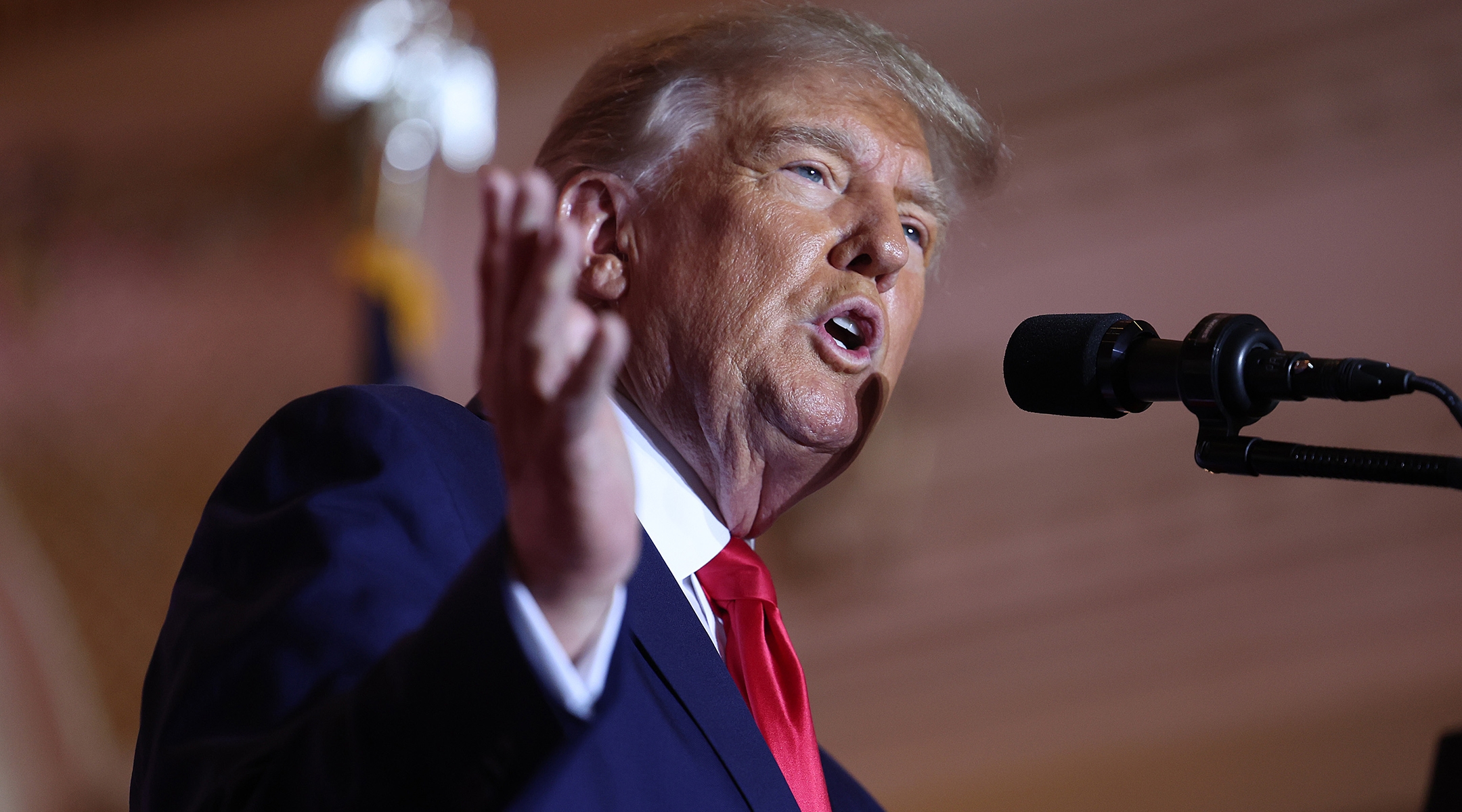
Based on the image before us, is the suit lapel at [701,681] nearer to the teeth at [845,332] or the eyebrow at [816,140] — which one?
the teeth at [845,332]

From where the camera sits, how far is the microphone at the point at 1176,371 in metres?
0.99

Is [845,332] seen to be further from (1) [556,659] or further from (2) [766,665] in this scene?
(1) [556,659]

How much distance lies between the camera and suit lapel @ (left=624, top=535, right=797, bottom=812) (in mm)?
1167

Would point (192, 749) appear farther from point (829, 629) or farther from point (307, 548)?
point (829, 629)

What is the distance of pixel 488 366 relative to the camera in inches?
29.1

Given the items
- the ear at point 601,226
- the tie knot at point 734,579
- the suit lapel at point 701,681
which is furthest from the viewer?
the ear at point 601,226

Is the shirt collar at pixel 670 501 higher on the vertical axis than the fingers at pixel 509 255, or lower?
lower

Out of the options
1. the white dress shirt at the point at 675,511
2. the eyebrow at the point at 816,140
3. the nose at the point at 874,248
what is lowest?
the white dress shirt at the point at 675,511

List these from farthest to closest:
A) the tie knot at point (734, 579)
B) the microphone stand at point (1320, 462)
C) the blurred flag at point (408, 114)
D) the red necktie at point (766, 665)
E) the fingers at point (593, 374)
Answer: the blurred flag at point (408, 114), the tie knot at point (734, 579), the red necktie at point (766, 665), the microphone stand at point (1320, 462), the fingers at point (593, 374)

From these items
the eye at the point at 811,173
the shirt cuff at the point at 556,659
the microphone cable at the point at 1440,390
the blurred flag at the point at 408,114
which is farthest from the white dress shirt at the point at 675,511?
the blurred flag at the point at 408,114

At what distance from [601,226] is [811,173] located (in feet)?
0.96

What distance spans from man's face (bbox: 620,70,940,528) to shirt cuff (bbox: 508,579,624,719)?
2.57ft

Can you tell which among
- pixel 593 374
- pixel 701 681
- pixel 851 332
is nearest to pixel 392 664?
pixel 593 374

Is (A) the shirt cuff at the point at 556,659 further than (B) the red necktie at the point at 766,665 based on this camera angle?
No
